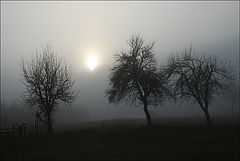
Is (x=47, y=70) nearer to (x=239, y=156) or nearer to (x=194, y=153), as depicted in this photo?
(x=194, y=153)

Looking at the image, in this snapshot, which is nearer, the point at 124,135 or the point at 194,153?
the point at 194,153

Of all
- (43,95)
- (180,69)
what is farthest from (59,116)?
(180,69)

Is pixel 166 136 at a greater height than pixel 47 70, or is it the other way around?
pixel 47 70

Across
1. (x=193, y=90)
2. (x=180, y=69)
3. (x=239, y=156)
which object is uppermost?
(x=180, y=69)

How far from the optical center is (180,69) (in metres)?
36.8

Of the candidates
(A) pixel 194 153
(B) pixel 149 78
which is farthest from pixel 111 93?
(A) pixel 194 153

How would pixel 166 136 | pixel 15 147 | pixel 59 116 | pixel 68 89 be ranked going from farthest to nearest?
pixel 59 116 → pixel 68 89 → pixel 166 136 → pixel 15 147

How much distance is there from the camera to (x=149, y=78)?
33406mm

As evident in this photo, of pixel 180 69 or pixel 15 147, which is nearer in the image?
pixel 15 147

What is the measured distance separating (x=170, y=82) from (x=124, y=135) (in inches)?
572

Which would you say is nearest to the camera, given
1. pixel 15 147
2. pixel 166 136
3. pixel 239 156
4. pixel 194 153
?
pixel 239 156

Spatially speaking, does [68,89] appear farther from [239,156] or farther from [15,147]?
[239,156]

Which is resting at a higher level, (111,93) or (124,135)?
(111,93)

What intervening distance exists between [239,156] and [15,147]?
1861 cm
